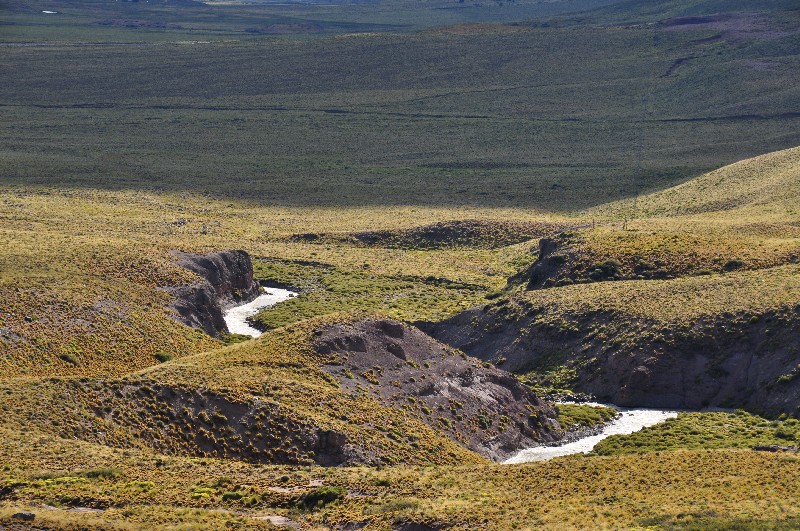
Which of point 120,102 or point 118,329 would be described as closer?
point 118,329

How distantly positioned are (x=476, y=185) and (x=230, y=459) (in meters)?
93.7

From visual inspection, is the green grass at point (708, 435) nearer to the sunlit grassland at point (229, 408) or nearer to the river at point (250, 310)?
the sunlit grassland at point (229, 408)

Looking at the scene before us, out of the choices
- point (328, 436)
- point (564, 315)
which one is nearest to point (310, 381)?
point (328, 436)

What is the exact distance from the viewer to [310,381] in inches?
2141

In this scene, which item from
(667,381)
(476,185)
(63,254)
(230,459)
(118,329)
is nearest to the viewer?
(230,459)

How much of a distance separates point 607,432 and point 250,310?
107 feet

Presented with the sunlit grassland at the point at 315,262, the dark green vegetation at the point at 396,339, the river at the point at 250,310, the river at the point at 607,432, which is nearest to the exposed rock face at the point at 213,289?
the river at the point at 250,310

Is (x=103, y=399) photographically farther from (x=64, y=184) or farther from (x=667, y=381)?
(x=64, y=184)

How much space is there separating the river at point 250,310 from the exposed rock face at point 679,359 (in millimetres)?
16686

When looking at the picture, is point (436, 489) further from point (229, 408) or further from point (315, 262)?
point (315, 262)

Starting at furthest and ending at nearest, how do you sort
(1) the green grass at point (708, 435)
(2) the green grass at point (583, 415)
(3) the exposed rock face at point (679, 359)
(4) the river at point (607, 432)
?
(3) the exposed rock face at point (679, 359) → (2) the green grass at point (583, 415) → (4) the river at point (607, 432) → (1) the green grass at point (708, 435)

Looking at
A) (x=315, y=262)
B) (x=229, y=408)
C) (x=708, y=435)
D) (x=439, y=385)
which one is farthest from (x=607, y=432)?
(x=315, y=262)

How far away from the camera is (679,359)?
61438mm

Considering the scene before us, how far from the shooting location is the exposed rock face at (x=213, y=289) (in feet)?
239
